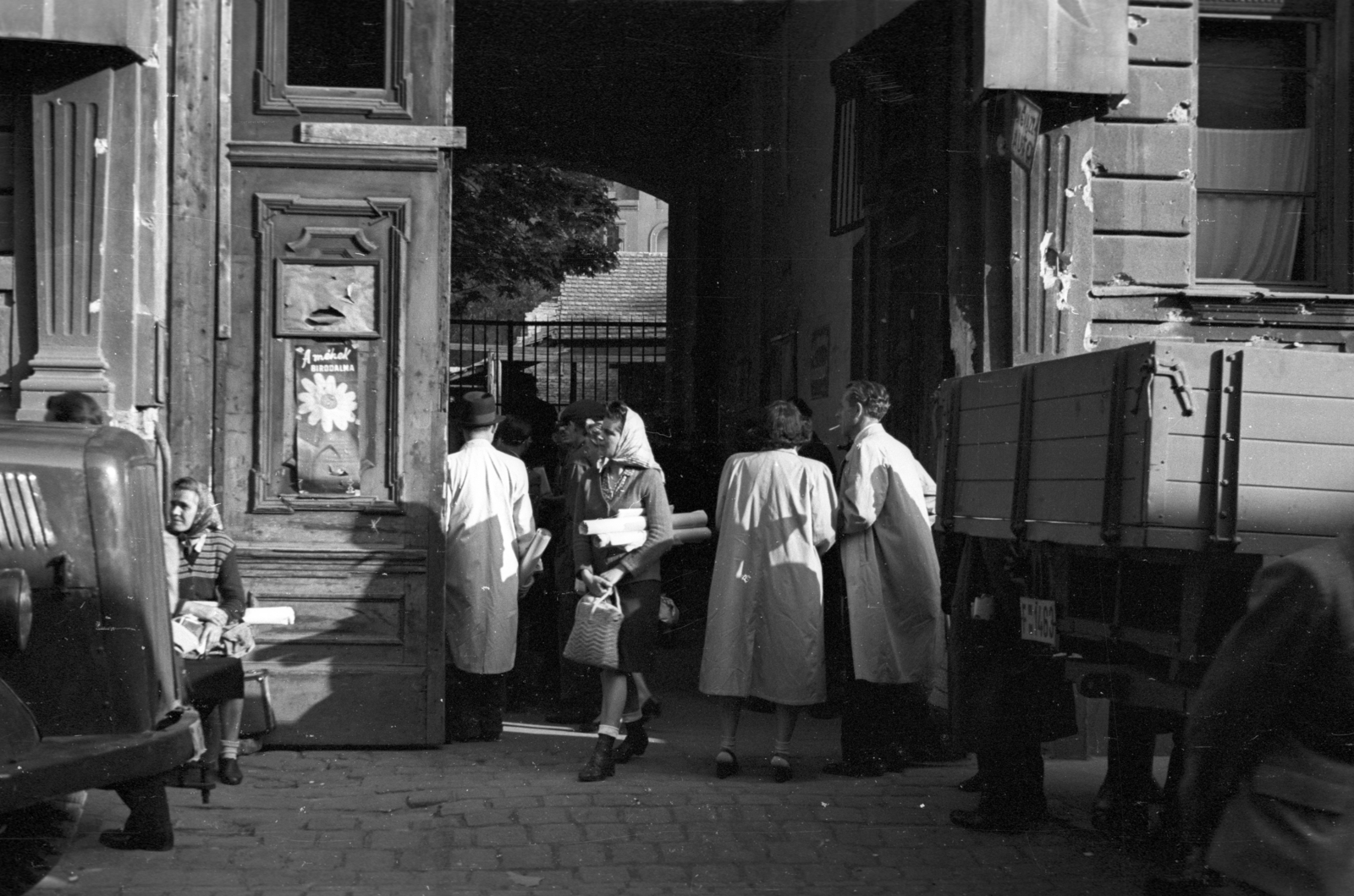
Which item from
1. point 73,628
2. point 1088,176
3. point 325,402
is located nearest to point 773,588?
point 325,402

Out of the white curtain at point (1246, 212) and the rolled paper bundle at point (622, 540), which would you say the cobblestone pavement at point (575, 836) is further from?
the white curtain at point (1246, 212)

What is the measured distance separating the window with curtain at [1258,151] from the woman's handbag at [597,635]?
414cm

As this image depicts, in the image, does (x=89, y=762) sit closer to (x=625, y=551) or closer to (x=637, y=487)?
(x=625, y=551)

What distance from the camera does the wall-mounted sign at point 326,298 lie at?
8297 mm

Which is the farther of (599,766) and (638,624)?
(638,624)

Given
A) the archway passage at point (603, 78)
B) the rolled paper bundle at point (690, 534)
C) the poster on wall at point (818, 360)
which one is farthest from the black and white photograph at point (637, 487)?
the archway passage at point (603, 78)

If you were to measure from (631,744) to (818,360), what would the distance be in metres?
5.10

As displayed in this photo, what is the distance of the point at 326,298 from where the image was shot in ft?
27.3

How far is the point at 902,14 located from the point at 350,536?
4.20 meters

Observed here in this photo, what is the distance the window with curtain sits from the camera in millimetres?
9539

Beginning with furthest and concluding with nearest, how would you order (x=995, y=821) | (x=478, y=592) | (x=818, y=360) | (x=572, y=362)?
1. (x=572, y=362)
2. (x=818, y=360)
3. (x=478, y=592)
4. (x=995, y=821)

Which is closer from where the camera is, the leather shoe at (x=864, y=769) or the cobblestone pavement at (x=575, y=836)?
the cobblestone pavement at (x=575, y=836)

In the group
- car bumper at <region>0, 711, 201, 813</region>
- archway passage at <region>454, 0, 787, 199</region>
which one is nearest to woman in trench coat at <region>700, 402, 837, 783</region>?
car bumper at <region>0, 711, 201, 813</region>

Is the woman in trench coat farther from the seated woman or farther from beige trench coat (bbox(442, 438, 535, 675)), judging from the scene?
the seated woman
